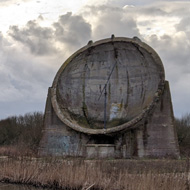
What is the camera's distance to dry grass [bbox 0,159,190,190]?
10.2 m

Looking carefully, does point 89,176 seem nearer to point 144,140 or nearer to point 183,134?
point 144,140

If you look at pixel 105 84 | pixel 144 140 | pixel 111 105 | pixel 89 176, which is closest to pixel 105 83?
pixel 105 84

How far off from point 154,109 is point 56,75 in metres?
6.71

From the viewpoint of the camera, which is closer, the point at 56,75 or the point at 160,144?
the point at 160,144

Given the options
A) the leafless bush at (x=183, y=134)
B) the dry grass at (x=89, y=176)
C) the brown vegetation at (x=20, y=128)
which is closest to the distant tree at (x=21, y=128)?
the brown vegetation at (x=20, y=128)

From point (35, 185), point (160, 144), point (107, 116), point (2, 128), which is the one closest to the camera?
point (35, 185)

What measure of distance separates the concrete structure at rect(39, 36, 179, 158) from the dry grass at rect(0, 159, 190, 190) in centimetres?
792

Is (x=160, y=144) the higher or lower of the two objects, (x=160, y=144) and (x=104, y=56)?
the lower

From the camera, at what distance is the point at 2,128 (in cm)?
3828

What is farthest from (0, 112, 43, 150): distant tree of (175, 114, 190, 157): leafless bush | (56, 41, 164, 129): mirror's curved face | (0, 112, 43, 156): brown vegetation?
(175, 114, 190, 157): leafless bush

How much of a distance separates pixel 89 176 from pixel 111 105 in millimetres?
12590

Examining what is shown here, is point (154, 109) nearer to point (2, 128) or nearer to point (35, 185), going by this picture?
point (35, 185)

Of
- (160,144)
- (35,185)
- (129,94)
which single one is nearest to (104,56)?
(129,94)

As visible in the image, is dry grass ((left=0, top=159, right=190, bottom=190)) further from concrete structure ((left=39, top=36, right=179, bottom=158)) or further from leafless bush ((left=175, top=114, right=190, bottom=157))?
leafless bush ((left=175, top=114, right=190, bottom=157))
